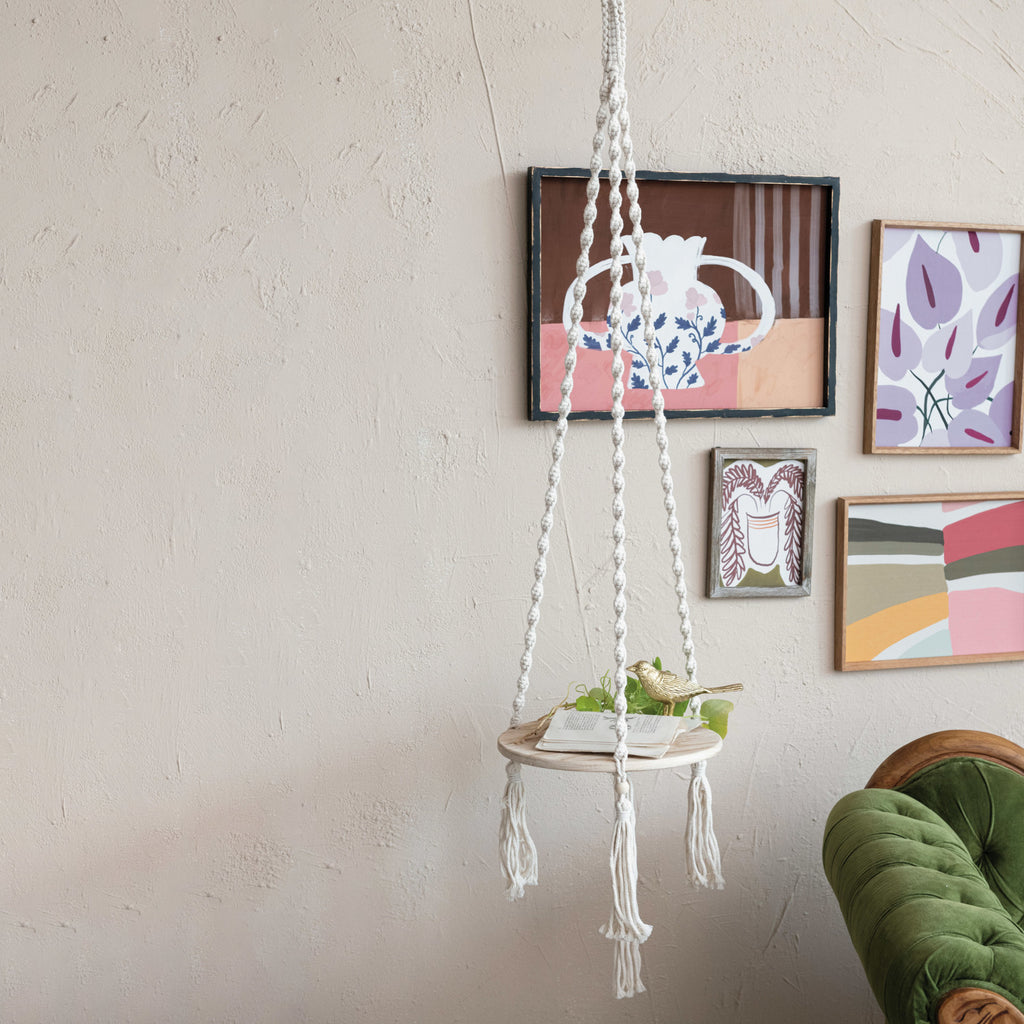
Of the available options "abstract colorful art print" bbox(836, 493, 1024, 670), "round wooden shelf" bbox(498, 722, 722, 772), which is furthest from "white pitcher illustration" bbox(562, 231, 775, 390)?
"round wooden shelf" bbox(498, 722, 722, 772)

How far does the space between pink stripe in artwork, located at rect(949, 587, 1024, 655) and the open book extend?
73 centimetres

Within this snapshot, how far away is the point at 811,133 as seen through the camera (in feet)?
5.72

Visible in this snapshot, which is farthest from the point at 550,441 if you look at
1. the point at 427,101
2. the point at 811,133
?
the point at 811,133

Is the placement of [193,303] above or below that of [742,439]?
above

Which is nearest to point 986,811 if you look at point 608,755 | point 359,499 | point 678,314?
point 608,755

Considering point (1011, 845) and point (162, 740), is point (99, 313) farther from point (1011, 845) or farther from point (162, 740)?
point (1011, 845)

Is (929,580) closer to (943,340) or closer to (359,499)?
(943,340)

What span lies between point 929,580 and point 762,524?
0.37 m

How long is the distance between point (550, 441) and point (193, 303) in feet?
2.18

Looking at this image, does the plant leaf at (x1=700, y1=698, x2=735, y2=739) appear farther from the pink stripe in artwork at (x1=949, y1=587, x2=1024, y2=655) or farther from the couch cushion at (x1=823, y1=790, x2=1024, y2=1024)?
the pink stripe in artwork at (x1=949, y1=587, x2=1024, y2=655)

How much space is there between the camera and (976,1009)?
107 centimetres

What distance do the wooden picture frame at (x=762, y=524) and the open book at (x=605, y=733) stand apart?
41 cm

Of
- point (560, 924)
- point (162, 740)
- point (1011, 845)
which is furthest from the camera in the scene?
point (560, 924)

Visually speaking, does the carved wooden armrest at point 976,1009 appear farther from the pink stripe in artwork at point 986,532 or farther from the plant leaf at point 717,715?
the pink stripe in artwork at point 986,532
